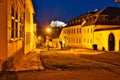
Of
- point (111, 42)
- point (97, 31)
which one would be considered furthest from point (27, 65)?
point (97, 31)

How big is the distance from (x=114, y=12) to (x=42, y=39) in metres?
52.0

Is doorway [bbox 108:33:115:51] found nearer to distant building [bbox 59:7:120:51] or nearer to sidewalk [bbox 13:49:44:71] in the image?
distant building [bbox 59:7:120:51]

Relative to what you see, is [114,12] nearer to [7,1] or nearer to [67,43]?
[67,43]

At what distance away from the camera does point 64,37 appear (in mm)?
93500

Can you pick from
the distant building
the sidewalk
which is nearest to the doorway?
the distant building

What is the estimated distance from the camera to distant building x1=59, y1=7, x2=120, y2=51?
50.1 meters

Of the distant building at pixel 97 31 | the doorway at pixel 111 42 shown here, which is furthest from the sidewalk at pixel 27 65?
the doorway at pixel 111 42

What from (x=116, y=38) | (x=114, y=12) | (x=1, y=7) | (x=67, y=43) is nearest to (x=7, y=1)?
(x=1, y=7)

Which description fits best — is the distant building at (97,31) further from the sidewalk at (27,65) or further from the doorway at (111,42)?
the sidewalk at (27,65)

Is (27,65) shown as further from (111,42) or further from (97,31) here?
(97,31)

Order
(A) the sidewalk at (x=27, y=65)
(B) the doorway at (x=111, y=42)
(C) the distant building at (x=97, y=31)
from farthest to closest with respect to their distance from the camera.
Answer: (C) the distant building at (x=97, y=31), (B) the doorway at (x=111, y=42), (A) the sidewalk at (x=27, y=65)

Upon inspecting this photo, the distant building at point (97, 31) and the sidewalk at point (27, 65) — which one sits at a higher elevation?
the distant building at point (97, 31)

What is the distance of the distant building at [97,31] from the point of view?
164 feet

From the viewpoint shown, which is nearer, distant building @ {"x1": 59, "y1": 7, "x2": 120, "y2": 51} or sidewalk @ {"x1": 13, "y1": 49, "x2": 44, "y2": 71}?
sidewalk @ {"x1": 13, "y1": 49, "x2": 44, "y2": 71}
